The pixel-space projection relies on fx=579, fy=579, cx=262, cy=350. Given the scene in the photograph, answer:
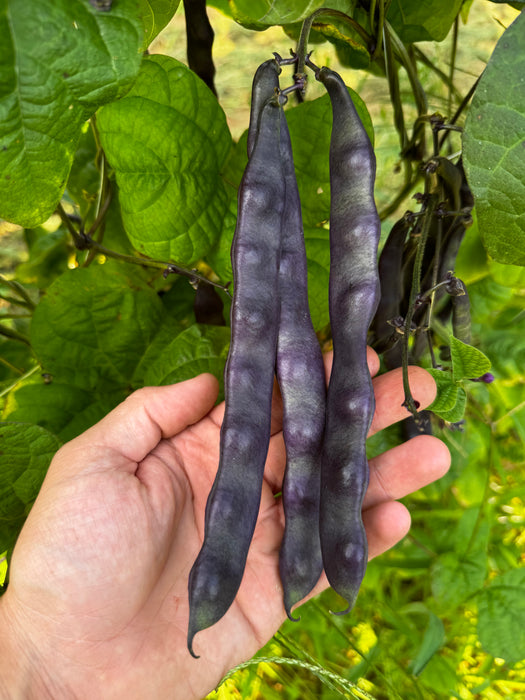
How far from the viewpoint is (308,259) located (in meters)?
1.45

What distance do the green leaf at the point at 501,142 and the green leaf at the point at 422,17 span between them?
1.61 feet

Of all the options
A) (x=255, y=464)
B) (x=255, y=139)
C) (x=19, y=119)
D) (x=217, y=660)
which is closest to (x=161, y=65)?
(x=255, y=139)

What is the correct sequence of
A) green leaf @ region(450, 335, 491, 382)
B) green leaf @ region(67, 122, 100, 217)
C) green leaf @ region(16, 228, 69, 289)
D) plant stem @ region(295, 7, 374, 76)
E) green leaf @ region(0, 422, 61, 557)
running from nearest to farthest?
plant stem @ region(295, 7, 374, 76) → green leaf @ region(450, 335, 491, 382) → green leaf @ region(0, 422, 61, 557) → green leaf @ region(67, 122, 100, 217) → green leaf @ region(16, 228, 69, 289)

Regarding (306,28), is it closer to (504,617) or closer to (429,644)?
(504,617)

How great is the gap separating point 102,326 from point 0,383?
0.42 m

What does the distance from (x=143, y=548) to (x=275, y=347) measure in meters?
0.57

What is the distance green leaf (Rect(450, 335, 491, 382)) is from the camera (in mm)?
1109

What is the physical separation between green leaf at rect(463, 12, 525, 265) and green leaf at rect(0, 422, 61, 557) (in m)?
1.06

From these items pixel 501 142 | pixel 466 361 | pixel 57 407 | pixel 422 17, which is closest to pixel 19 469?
pixel 57 407

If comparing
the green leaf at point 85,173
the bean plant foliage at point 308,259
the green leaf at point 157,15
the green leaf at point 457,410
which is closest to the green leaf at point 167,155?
the bean plant foliage at point 308,259

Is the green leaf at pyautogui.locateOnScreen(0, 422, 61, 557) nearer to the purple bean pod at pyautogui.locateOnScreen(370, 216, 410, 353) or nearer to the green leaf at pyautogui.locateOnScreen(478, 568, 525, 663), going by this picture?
the purple bean pod at pyautogui.locateOnScreen(370, 216, 410, 353)

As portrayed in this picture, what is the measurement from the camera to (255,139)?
1097 mm

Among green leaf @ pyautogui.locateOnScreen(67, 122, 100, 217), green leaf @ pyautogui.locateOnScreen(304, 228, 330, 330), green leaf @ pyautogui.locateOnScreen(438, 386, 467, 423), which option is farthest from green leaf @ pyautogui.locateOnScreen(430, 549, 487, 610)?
green leaf @ pyautogui.locateOnScreen(67, 122, 100, 217)

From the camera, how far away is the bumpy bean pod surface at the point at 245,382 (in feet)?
3.67
